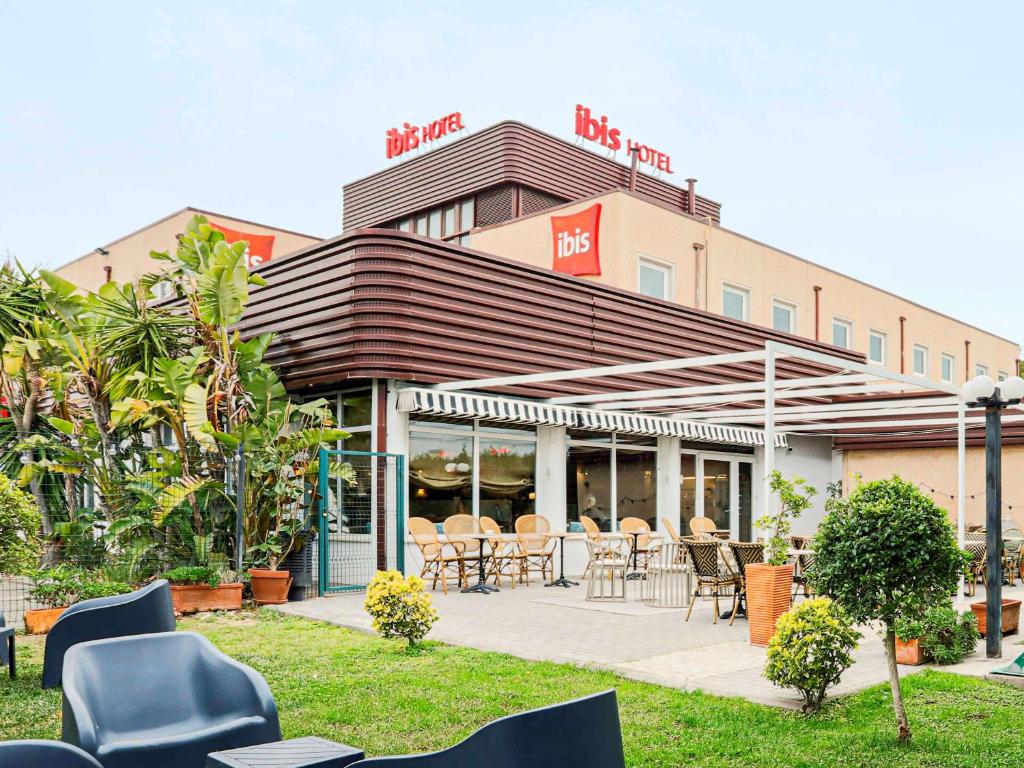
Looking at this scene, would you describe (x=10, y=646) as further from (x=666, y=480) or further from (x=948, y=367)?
(x=948, y=367)

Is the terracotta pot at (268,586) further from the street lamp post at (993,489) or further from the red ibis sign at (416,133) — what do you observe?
the red ibis sign at (416,133)

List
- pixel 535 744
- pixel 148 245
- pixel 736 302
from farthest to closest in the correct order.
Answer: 1. pixel 148 245
2. pixel 736 302
3. pixel 535 744

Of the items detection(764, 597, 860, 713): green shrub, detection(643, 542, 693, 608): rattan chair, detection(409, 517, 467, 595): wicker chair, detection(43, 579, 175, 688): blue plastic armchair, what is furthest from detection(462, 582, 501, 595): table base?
detection(764, 597, 860, 713): green shrub

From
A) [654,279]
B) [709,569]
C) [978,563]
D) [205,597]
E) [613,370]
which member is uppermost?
[654,279]

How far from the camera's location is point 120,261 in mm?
21797

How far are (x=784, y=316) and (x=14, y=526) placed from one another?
17093 mm

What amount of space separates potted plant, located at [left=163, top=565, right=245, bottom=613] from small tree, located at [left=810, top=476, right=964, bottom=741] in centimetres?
692

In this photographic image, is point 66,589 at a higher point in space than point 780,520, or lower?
lower

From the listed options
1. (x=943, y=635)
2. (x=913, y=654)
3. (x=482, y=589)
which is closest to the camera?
(x=913, y=654)

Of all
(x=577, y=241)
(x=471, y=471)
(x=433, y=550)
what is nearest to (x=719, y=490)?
(x=577, y=241)

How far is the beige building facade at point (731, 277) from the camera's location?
1730 centimetres

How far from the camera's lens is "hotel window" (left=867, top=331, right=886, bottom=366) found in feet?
79.2

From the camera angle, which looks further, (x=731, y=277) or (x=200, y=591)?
(x=731, y=277)

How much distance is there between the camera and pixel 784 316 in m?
21.0
